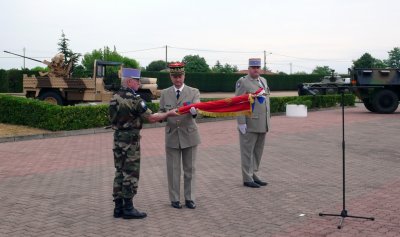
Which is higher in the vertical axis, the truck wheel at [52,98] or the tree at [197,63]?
the tree at [197,63]

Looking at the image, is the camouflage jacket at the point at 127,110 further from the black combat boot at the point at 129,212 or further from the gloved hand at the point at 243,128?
the gloved hand at the point at 243,128

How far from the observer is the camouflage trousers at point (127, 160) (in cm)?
544

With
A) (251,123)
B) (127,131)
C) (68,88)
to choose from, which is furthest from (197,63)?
(127,131)

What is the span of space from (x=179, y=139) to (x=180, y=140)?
0.06ft

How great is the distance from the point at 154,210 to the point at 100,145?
6.20 m

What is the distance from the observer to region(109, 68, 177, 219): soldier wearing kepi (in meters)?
5.40

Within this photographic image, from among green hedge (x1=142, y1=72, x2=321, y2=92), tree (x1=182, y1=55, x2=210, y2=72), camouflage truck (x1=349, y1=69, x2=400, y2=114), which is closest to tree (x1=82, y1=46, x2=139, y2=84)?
green hedge (x1=142, y1=72, x2=321, y2=92)

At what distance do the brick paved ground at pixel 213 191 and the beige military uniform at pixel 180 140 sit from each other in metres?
0.32

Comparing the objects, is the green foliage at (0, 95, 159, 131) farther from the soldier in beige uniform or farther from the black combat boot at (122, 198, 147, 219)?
the black combat boot at (122, 198, 147, 219)

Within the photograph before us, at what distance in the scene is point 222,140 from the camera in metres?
12.8

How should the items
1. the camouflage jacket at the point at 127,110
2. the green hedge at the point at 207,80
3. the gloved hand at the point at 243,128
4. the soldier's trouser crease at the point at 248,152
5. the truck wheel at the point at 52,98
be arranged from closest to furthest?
the camouflage jacket at the point at 127,110, the gloved hand at the point at 243,128, the soldier's trouser crease at the point at 248,152, the truck wheel at the point at 52,98, the green hedge at the point at 207,80

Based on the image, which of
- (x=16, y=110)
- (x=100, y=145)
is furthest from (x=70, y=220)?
(x=16, y=110)

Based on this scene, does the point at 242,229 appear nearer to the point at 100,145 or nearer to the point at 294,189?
the point at 294,189

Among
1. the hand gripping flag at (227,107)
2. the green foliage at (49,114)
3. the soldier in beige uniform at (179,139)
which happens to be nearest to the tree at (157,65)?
the green foliage at (49,114)
